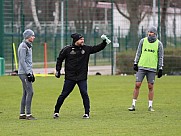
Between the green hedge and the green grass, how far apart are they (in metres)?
4.87

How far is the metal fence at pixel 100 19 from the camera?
3062 centimetres

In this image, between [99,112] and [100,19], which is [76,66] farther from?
[100,19]

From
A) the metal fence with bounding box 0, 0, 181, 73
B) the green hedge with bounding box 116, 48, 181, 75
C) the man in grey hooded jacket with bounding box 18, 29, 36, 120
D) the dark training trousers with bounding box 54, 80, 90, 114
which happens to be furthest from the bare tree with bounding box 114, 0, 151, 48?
the man in grey hooded jacket with bounding box 18, 29, 36, 120

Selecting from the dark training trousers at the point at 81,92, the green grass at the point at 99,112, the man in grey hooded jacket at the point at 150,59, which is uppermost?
the man in grey hooded jacket at the point at 150,59

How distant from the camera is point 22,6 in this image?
3134cm

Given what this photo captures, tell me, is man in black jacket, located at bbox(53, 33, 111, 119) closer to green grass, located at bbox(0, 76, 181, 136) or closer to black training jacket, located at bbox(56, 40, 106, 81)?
black training jacket, located at bbox(56, 40, 106, 81)

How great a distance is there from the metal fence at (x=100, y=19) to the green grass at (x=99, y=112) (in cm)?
596

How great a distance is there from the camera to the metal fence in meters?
30.6

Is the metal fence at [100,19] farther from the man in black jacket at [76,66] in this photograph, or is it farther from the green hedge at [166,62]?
the man in black jacket at [76,66]

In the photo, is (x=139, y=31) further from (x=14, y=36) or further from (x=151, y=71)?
(x=151, y=71)

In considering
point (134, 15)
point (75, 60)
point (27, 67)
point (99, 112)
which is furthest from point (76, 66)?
point (134, 15)

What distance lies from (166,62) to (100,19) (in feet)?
19.9

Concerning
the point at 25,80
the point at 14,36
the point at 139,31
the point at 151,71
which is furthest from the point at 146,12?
the point at 25,80

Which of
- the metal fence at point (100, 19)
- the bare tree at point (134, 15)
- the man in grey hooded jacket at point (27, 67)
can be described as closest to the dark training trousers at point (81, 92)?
the man in grey hooded jacket at point (27, 67)
